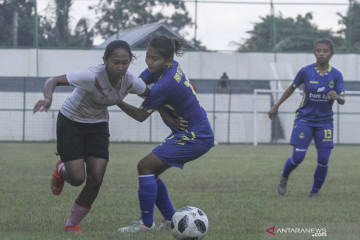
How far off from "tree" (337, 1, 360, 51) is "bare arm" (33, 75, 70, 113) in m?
23.5

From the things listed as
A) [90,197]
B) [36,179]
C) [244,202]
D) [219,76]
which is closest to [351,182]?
[244,202]

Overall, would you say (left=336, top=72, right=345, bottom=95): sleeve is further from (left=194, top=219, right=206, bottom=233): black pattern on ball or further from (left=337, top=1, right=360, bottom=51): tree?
(left=337, top=1, right=360, bottom=51): tree

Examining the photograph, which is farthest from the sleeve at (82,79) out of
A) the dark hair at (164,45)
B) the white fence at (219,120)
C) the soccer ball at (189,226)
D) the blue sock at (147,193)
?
the white fence at (219,120)

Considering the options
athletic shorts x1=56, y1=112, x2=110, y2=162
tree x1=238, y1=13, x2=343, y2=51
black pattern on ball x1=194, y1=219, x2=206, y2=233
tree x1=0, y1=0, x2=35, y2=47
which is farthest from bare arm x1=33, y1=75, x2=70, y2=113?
tree x1=238, y1=13, x2=343, y2=51

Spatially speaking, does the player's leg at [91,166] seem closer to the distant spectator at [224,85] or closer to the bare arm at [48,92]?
the bare arm at [48,92]

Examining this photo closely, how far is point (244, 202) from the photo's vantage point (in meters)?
7.49

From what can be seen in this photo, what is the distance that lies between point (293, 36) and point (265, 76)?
2.01 meters

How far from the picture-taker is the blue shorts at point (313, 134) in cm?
834

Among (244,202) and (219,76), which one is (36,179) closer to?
(244,202)

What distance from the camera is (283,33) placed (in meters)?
27.6

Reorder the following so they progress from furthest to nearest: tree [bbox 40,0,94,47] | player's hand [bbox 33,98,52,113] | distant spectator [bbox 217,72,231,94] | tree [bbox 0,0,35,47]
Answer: tree [bbox 0,0,35,47] < tree [bbox 40,0,94,47] < distant spectator [bbox 217,72,231,94] < player's hand [bbox 33,98,52,113]

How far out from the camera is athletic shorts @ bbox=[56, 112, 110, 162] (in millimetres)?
5574

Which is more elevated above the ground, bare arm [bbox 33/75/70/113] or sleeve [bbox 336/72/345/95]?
sleeve [bbox 336/72/345/95]

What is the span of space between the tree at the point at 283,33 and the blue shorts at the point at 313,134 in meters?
18.7
